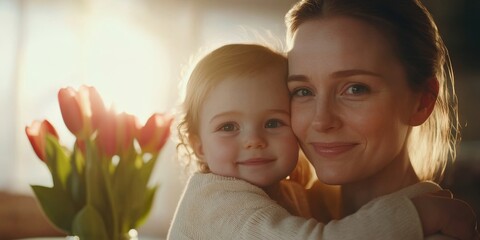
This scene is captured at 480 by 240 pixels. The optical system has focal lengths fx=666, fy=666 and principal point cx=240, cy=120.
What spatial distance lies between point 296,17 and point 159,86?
300 cm

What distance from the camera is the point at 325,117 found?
3.76 feet

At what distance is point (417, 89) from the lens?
1.24m

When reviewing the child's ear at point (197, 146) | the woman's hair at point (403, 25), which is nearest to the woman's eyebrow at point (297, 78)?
the woman's hair at point (403, 25)

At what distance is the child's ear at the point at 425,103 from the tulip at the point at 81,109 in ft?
1.91

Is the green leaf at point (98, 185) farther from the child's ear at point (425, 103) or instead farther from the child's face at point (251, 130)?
the child's ear at point (425, 103)

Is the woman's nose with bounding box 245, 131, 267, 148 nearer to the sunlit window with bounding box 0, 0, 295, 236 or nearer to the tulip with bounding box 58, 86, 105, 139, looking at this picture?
the tulip with bounding box 58, 86, 105, 139

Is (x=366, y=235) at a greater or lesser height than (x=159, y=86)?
greater

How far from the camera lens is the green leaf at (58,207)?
42.9 inches

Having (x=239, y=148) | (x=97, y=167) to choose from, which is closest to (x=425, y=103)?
(x=239, y=148)

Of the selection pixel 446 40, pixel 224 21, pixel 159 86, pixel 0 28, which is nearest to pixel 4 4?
pixel 0 28

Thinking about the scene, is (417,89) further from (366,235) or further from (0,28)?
(0,28)

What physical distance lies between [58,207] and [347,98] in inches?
20.5

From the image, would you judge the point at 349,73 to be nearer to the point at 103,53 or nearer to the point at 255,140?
the point at 255,140

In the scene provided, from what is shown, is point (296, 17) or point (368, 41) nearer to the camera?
point (368, 41)
